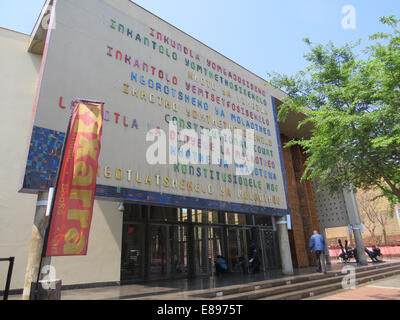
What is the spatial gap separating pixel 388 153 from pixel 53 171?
10489mm

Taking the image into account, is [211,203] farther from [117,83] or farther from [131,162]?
[117,83]

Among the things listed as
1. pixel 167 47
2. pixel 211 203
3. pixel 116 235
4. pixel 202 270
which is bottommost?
pixel 202 270

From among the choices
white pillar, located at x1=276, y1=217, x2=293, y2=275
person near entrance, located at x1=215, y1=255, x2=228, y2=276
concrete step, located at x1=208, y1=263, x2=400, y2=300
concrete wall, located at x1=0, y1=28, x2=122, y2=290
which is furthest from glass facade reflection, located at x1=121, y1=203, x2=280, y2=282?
concrete step, located at x1=208, y1=263, x2=400, y2=300

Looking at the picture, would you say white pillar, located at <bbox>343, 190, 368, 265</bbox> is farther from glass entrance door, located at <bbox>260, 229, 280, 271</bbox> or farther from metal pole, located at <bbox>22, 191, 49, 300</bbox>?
metal pole, located at <bbox>22, 191, 49, 300</bbox>

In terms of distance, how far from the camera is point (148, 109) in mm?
10547

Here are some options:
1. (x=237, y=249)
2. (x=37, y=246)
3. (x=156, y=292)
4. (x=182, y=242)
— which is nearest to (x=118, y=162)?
(x=37, y=246)

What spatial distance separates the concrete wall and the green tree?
29.0 feet

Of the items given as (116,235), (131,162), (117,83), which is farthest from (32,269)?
(117,83)

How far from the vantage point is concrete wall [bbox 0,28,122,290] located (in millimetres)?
9555

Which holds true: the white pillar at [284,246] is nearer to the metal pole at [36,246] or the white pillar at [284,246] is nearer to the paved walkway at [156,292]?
the paved walkway at [156,292]

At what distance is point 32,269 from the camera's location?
259 inches

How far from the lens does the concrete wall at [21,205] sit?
376 inches

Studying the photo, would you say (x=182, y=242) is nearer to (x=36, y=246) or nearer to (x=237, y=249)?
(x=237, y=249)

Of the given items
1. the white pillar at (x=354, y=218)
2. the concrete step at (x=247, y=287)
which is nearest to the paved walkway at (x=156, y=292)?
the concrete step at (x=247, y=287)
